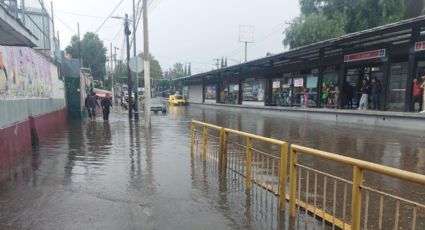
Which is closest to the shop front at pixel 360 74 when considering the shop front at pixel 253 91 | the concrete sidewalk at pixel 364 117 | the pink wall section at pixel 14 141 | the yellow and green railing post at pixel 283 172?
the concrete sidewalk at pixel 364 117

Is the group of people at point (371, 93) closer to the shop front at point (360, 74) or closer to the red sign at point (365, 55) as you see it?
the shop front at point (360, 74)

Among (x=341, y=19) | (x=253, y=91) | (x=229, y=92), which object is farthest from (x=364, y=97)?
(x=229, y=92)

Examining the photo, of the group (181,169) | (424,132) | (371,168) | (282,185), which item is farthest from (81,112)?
(371,168)

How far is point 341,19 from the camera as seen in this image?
31.7 metres

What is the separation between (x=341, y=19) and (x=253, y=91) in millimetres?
9858

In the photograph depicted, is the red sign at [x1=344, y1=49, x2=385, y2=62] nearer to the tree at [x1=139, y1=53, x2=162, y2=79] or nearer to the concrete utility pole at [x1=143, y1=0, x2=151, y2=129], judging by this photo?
the concrete utility pole at [x1=143, y1=0, x2=151, y2=129]

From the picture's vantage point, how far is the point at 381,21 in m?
30.7

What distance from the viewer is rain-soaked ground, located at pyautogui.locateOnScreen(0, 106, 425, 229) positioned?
15.4 ft

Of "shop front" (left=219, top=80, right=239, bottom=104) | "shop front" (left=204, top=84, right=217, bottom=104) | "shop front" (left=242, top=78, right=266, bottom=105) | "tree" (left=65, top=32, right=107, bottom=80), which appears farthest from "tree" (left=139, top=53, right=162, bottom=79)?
"shop front" (left=242, top=78, right=266, bottom=105)

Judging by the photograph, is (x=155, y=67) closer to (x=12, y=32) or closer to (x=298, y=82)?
(x=298, y=82)

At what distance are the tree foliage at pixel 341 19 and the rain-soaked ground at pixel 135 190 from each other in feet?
71.0

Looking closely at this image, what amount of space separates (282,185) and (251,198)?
83 centimetres

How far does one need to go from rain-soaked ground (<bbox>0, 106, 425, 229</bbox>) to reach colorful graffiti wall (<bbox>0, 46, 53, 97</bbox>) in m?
1.78

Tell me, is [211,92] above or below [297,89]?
below
